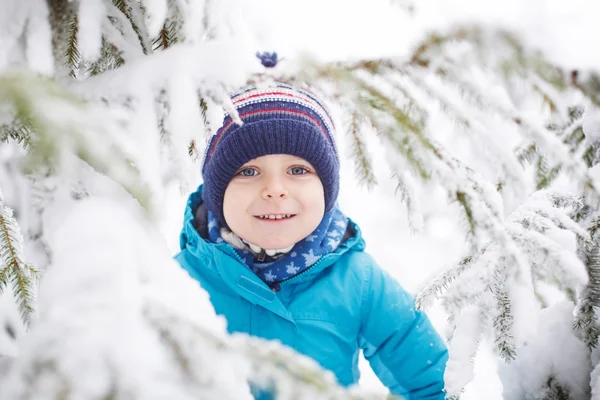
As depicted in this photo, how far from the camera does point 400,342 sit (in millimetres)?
2172

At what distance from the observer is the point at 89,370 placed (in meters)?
0.56

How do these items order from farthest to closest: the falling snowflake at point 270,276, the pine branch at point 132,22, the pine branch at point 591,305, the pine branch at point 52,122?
the falling snowflake at point 270,276 → the pine branch at point 591,305 → the pine branch at point 132,22 → the pine branch at point 52,122

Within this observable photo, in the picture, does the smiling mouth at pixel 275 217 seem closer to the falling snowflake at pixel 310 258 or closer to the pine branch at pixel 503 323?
the falling snowflake at pixel 310 258

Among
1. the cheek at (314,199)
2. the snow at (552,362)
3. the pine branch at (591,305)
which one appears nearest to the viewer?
A: the pine branch at (591,305)

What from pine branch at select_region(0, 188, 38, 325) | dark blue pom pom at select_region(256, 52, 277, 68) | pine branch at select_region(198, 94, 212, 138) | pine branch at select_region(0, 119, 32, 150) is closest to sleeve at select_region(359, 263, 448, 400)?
dark blue pom pom at select_region(256, 52, 277, 68)

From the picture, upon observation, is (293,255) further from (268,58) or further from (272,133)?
(268,58)

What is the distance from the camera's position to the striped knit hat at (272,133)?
6.33ft

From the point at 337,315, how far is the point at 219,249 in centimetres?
68

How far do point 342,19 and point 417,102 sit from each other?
1.95 m

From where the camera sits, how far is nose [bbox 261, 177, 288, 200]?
1.92 meters

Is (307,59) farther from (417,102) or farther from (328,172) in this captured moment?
(328,172)

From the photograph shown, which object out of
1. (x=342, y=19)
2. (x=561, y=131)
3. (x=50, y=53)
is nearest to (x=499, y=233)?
(x=50, y=53)

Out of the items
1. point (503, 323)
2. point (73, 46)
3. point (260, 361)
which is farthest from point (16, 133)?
point (503, 323)

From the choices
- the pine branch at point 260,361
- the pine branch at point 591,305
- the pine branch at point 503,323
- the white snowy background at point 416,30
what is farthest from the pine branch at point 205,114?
the pine branch at point 591,305
